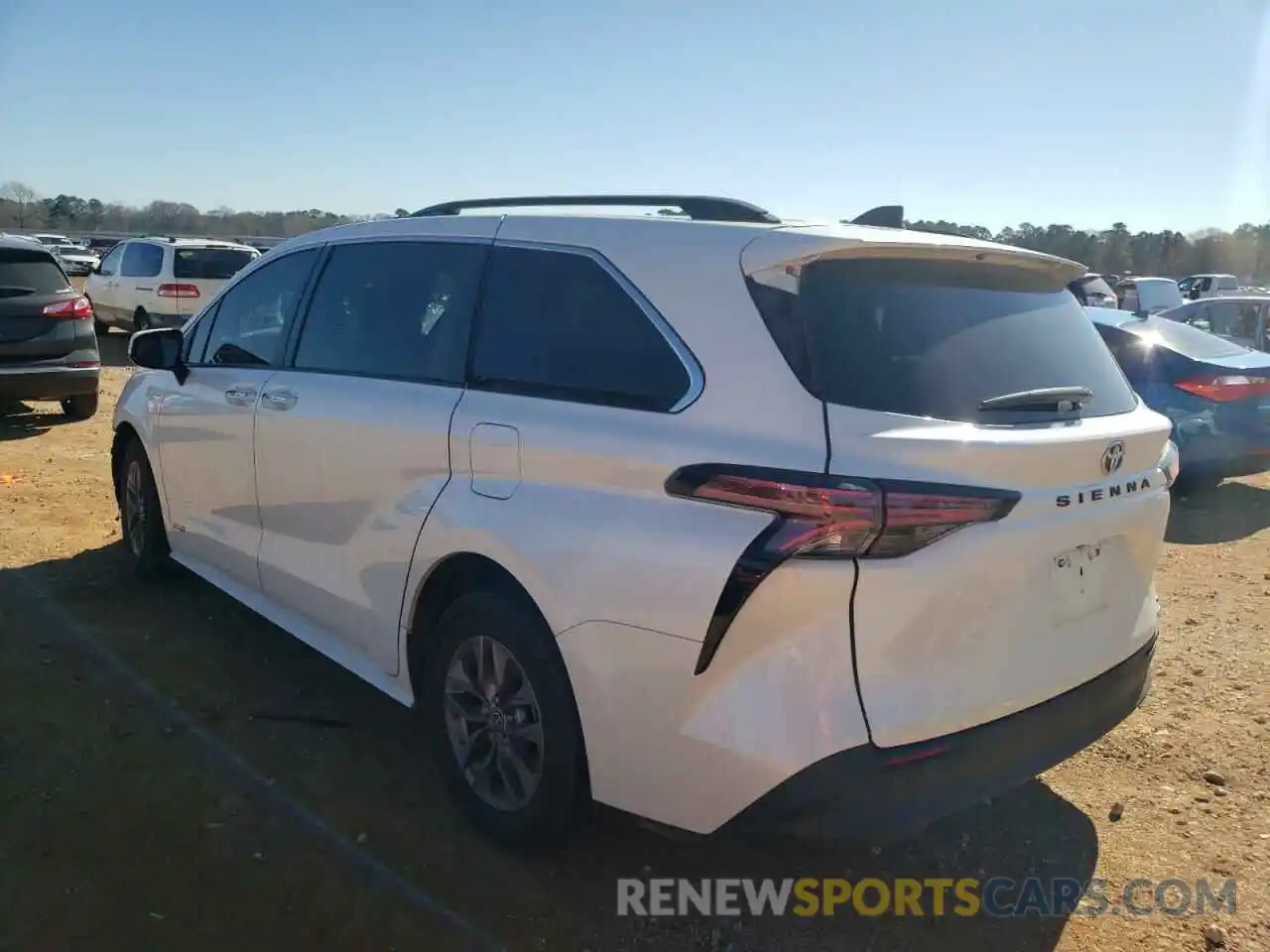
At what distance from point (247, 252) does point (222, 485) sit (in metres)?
14.2

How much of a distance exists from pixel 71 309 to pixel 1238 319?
1347 centimetres

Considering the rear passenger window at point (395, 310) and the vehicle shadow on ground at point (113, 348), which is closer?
the rear passenger window at point (395, 310)

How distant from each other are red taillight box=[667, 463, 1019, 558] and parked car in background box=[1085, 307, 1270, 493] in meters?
6.26

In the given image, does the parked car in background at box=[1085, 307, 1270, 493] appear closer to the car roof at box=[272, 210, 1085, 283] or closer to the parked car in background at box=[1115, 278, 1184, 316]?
the car roof at box=[272, 210, 1085, 283]

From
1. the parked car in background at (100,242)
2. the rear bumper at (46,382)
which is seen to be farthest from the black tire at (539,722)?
the parked car in background at (100,242)

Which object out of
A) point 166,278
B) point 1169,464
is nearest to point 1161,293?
point 166,278

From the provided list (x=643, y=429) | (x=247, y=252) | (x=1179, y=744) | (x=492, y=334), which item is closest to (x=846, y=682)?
(x=643, y=429)

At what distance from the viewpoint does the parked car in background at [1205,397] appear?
771 cm

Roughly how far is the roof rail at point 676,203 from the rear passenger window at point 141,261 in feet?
49.9

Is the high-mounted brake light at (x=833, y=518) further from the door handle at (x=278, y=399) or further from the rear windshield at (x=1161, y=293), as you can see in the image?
the rear windshield at (x=1161, y=293)

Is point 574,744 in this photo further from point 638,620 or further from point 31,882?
point 31,882

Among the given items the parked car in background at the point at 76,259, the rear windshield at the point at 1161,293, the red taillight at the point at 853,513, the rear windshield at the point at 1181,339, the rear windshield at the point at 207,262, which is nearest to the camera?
the red taillight at the point at 853,513

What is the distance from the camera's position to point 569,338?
3066 mm

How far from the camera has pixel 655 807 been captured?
268cm
